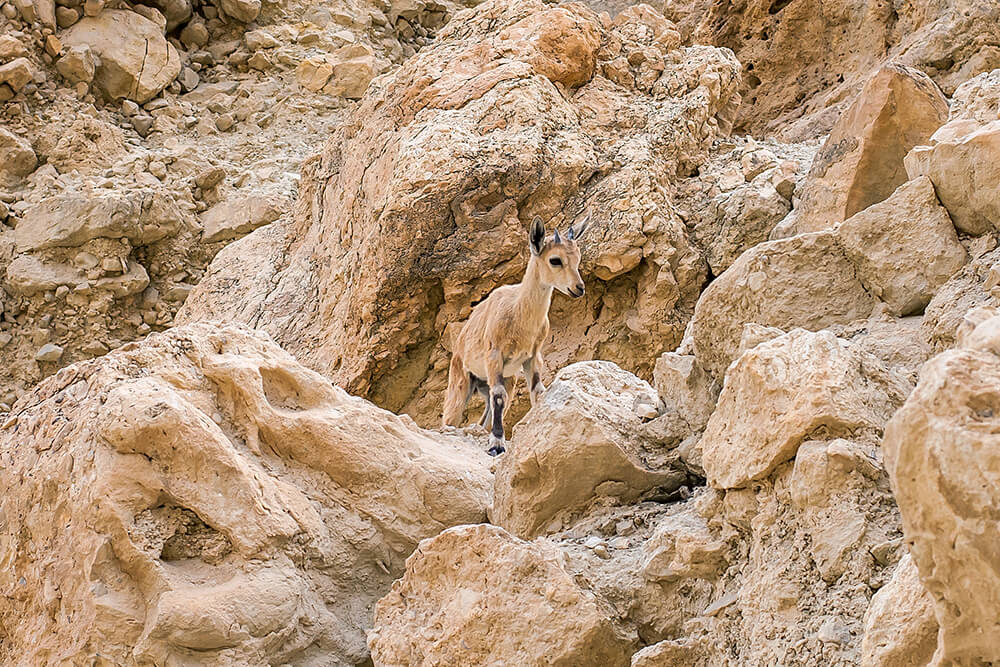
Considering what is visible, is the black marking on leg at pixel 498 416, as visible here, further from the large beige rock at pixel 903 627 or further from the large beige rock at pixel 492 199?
the large beige rock at pixel 903 627

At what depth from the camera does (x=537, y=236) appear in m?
8.46

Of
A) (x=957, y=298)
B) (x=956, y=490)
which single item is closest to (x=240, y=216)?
(x=957, y=298)

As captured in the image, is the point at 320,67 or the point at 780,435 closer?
the point at 780,435

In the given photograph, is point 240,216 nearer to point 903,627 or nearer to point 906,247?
point 906,247

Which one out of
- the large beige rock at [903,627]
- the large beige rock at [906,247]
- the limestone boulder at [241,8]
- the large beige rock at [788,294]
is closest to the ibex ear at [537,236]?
the large beige rock at [788,294]

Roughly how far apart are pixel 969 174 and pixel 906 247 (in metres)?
0.38

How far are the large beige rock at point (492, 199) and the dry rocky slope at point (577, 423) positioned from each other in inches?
1.5

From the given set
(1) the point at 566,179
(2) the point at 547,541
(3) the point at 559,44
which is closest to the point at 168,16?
(3) the point at 559,44

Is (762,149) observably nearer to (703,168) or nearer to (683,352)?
(703,168)

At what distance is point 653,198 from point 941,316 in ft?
20.2

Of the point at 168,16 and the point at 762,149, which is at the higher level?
the point at 762,149

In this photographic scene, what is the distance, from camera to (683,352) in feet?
17.5

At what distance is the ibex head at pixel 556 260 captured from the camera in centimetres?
835

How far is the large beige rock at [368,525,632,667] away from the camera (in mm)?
3582
